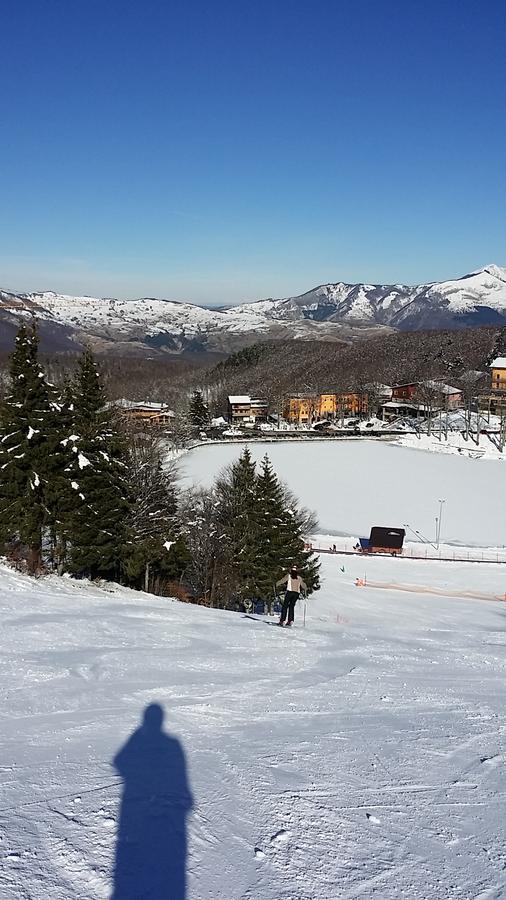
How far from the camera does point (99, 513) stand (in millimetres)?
18969

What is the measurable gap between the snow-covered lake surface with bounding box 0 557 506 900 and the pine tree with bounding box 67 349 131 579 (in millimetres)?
7727

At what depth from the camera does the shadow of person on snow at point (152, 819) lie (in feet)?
11.9

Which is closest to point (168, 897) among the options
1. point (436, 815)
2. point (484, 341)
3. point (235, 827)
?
point (235, 827)

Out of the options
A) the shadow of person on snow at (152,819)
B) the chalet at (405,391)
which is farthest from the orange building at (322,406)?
the shadow of person on snow at (152,819)

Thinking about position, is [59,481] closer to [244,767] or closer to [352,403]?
[244,767]

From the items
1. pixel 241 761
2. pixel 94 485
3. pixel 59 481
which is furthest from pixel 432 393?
pixel 241 761

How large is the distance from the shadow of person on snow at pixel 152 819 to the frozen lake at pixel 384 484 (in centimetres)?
3809

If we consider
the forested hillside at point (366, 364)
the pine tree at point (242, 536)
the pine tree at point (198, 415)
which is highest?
the forested hillside at point (366, 364)

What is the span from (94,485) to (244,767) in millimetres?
14824

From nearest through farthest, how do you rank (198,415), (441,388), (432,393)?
(198,415) < (432,393) < (441,388)

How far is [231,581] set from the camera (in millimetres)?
24328

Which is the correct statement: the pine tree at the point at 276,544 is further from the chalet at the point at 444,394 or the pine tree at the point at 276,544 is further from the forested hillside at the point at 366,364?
the forested hillside at the point at 366,364

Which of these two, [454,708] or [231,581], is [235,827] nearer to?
[454,708]

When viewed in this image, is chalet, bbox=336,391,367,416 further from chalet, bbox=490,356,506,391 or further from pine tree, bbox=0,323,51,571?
pine tree, bbox=0,323,51,571
